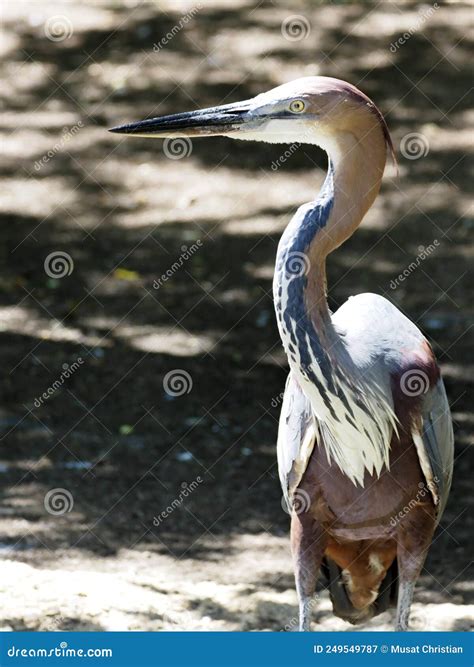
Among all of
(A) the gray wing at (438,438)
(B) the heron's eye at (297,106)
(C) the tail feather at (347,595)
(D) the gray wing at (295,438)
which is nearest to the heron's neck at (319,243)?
(B) the heron's eye at (297,106)

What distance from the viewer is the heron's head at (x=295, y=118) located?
16.0 ft

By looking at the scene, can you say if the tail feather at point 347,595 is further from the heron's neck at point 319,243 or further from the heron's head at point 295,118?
the heron's head at point 295,118

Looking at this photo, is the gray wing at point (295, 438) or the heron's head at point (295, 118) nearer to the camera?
the heron's head at point (295, 118)

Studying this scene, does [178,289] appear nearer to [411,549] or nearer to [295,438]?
[295,438]

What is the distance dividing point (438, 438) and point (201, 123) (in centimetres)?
197

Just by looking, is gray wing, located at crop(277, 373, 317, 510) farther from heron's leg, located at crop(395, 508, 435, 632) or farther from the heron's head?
the heron's head

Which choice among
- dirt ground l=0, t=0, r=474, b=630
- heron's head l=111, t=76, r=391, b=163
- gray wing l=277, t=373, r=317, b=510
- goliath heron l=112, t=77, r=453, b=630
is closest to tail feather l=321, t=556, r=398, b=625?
goliath heron l=112, t=77, r=453, b=630

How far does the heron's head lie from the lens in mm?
4863

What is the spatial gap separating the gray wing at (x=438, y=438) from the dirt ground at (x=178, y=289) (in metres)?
0.95

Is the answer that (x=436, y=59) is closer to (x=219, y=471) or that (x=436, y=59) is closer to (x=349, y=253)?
(x=349, y=253)

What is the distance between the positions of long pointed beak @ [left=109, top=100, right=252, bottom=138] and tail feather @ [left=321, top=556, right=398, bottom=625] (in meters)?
2.38

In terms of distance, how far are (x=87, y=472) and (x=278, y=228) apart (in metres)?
3.68

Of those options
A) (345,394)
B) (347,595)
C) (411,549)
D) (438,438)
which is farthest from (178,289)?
(345,394)

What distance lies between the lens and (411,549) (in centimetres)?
548
